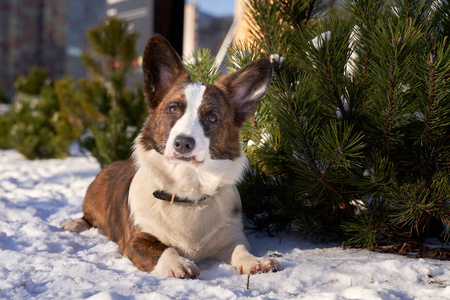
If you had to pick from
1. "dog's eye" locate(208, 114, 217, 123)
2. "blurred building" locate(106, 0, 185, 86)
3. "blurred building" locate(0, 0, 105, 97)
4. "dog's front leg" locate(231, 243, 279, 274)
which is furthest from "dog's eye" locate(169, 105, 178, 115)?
"blurred building" locate(0, 0, 105, 97)

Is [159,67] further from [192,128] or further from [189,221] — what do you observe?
[189,221]

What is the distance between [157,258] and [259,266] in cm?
57

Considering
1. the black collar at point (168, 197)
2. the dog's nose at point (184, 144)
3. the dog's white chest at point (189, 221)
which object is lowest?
the dog's white chest at point (189, 221)

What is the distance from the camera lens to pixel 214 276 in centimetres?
218

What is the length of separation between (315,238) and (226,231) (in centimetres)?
67

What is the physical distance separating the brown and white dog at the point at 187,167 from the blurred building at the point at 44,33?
2032 cm

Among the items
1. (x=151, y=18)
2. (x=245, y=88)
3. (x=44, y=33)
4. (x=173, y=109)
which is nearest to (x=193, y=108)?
(x=173, y=109)

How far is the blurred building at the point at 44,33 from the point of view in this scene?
2134 centimetres

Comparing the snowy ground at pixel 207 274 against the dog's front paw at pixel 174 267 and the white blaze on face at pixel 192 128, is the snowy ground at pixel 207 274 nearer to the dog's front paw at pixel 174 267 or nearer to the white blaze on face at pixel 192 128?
the dog's front paw at pixel 174 267

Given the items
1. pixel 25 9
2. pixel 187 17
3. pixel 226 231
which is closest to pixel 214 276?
pixel 226 231

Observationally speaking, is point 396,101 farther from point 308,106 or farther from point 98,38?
point 98,38

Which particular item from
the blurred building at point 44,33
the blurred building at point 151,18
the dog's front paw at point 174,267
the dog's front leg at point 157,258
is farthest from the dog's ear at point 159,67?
the blurred building at point 44,33

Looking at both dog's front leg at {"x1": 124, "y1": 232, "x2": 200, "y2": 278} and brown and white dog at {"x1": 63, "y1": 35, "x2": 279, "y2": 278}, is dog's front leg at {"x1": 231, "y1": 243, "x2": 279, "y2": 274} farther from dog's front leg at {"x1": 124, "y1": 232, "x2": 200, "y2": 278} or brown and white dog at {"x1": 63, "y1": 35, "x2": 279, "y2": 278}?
dog's front leg at {"x1": 124, "y1": 232, "x2": 200, "y2": 278}

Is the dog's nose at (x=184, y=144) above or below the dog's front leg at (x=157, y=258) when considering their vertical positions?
above
